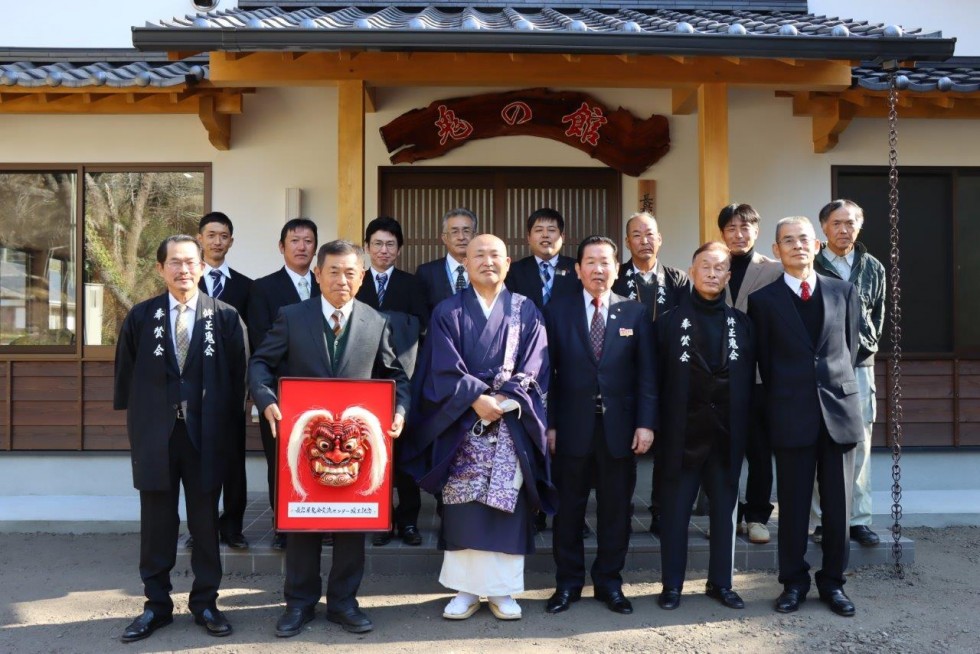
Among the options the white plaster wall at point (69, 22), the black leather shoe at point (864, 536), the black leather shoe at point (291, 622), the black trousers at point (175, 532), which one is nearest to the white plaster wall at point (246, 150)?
the white plaster wall at point (69, 22)

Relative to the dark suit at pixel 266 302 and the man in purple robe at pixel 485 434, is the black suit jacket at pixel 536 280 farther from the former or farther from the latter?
the dark suit at pixel 266 302

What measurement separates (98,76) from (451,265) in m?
3.28

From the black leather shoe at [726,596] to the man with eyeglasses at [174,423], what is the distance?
2.84 m

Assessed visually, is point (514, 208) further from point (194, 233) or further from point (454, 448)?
point (454, 448)

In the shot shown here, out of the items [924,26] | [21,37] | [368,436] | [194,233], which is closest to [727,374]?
[368,436]

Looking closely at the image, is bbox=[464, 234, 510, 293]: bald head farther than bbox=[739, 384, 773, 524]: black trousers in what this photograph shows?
No

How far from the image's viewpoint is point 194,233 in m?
7.25

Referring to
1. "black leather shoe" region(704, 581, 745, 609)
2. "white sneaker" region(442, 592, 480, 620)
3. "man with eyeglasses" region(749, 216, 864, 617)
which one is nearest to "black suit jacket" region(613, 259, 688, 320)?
"man with eyeglasses" region(749, 216, 864, 617)

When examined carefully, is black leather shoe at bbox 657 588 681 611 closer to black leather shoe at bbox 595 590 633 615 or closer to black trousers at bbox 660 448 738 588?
black trousers at bbox 660 448 738 588

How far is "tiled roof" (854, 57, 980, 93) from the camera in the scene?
5918 mm

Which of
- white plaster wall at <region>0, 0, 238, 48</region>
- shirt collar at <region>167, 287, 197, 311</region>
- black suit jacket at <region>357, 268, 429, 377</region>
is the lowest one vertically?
shirt collar at <region>167, 287, 197, 311</region>

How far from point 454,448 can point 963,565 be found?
3.93m

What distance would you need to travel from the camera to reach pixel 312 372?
4195mm

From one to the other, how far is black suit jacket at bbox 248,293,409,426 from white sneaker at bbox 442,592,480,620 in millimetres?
1161
